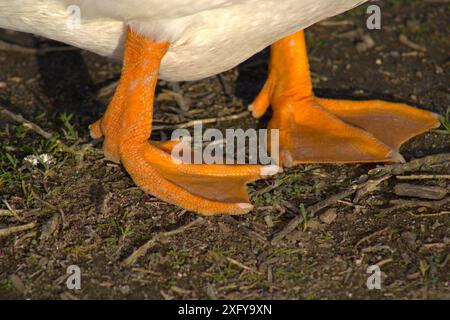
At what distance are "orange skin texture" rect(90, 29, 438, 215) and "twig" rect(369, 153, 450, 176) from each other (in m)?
0.05

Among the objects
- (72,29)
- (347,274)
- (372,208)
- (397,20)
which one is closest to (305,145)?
(372,208)

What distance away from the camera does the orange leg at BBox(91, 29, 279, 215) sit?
394 cm

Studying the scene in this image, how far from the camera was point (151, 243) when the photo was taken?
3.74m

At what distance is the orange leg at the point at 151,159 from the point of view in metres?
3.94

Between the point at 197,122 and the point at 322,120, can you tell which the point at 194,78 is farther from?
the point at 322,120

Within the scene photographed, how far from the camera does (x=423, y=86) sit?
5023 mm

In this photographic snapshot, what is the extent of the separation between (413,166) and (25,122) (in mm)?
2155

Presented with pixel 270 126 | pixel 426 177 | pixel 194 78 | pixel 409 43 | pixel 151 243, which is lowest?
pixel 151 243

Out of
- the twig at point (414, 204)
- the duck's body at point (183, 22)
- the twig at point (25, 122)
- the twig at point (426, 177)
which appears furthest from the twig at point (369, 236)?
the twig at point (25, 122)

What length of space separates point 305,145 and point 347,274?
0.99m

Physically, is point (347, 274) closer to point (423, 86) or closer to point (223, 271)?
point (223, 271)

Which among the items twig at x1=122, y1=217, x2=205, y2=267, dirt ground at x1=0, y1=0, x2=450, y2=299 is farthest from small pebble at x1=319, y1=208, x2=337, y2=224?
twig at x1=122, y1=217, x2=205, y2=267

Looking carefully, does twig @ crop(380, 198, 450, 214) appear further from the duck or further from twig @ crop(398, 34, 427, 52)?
twig @ crop(398, 34, 427, 52)

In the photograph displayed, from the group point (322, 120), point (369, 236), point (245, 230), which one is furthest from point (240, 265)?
point (322, 120)
